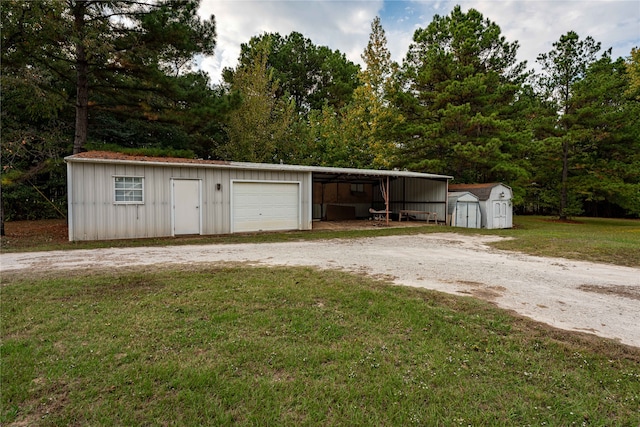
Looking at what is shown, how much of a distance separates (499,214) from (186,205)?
45.8 ft

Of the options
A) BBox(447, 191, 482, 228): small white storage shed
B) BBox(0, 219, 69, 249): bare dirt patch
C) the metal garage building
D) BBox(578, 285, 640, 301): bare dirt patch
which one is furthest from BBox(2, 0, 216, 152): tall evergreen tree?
BBox(447, 191, 482, 228): small white storage shed

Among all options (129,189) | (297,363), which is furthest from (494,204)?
(297,363)

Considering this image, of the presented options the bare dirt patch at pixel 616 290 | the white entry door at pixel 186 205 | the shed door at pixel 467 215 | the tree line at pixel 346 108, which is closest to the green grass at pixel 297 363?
the bare dirt patch at pixel 616 290

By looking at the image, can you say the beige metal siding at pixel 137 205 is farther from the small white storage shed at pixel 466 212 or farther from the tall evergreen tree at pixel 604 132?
the tall evergreen tree at pixel 604 132

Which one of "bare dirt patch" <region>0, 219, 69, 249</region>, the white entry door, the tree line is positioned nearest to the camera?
"bare dirt patch" <region>0, 219, 69, 249</region>

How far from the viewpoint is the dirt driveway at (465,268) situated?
12.7ft

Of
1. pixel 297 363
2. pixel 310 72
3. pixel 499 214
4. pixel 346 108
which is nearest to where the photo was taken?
pixel 297 363

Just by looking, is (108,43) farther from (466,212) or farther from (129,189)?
(466,212)

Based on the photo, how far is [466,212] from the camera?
15852mm

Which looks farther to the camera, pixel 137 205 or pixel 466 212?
pixel 466 212

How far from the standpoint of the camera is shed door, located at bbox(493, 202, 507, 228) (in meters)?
15.8

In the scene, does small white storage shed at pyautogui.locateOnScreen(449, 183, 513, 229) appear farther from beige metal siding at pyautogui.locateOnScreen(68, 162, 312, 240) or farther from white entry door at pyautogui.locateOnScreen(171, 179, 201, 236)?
white entry door at pyautogui.locateOnScreen(171, 179, 201, 236)

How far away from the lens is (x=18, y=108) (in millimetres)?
14555

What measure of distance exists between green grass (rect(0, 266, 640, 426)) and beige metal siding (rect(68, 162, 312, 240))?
589cm
